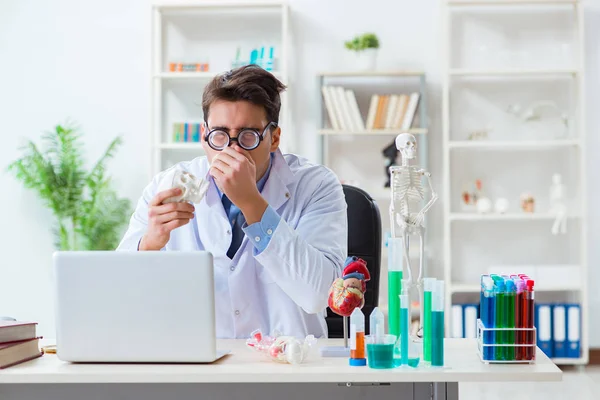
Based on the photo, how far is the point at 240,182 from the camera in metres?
1.74

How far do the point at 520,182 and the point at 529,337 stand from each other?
3429 mm

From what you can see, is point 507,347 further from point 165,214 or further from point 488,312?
point 165,214

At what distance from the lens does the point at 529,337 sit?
1374 millimetres

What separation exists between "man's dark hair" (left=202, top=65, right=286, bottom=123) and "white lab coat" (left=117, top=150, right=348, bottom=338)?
18 cm

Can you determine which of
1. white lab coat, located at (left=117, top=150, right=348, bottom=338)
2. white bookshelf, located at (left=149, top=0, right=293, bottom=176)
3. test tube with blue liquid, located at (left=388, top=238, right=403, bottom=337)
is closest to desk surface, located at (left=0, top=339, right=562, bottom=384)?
test tube with blue liquid, located at (left=388, top=238, right=403, bottom=337)

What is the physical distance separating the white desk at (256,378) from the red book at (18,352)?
0.02 metres

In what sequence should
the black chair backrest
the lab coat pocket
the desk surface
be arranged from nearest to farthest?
the desk surface < the lab coat pocket < the black chair backrest

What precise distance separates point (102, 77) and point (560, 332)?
3055mm

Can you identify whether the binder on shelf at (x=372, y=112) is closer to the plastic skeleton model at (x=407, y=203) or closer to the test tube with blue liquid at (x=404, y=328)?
the plastic skeleton model at (x=407, y=203)

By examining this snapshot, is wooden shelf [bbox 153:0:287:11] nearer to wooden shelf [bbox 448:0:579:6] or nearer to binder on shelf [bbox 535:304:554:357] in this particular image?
wooden shelf [bbox 448:0:579:6]

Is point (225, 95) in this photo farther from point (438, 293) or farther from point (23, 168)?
point (23, 168)

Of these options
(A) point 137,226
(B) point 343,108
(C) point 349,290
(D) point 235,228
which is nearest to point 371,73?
(B) point 343,108

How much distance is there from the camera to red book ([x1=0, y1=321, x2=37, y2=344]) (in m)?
1.43

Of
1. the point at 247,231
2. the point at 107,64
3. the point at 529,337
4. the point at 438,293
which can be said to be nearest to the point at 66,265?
the point at 247,231
